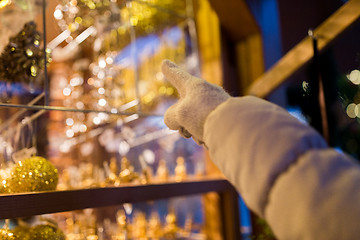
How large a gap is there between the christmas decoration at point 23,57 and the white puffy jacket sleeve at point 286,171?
986 millimetres

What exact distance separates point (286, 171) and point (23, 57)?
1134mm

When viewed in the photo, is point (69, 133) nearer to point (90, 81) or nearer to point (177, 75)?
point (90, 81)

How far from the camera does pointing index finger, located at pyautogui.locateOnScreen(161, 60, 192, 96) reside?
29.2 inches

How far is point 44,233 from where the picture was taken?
1159 millimetres

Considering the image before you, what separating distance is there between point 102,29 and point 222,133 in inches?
55.8

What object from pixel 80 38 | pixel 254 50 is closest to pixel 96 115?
pixel 80 38

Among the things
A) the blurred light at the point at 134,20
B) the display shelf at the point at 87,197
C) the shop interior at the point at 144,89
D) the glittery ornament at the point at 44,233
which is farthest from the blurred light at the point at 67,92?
the glittery ornament at the point at 44,233

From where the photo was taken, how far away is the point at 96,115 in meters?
2.00

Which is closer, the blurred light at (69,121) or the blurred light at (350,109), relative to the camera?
the blurred light at (69,121)

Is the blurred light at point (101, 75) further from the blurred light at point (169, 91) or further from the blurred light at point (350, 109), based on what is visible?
the blurred light at point (350, 109)

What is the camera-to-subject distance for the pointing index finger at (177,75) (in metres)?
0.74

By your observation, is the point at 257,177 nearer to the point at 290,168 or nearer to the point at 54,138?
the point at 290,168

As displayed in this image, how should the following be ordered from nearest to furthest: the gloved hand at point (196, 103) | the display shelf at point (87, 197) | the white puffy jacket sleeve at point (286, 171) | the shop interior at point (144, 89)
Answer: the white puffy jacket sleeve at point (286, 171), the gloved hand at point (196, 103), the display shelf at point (87, 197), the shop interior at point (144, 89)

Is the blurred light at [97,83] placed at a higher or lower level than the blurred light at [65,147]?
higher
